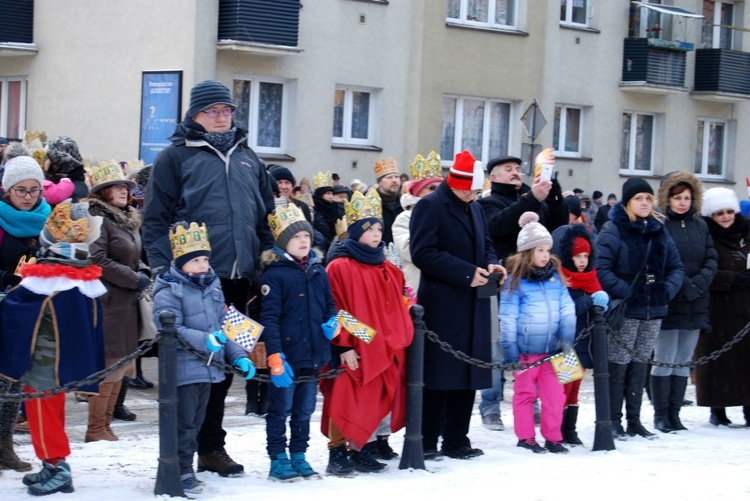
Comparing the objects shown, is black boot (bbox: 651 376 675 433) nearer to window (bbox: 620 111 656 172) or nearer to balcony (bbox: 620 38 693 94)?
balcony (bbox: 620 38 693 94)

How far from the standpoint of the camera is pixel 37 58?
23656mm

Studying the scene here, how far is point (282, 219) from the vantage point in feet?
26.2

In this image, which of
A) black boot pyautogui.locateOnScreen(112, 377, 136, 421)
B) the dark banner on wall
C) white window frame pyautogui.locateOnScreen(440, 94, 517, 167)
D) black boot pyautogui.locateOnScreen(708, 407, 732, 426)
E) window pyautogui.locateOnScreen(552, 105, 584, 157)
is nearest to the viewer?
black boot pyautogui.locateOnScreen(112, 377, 136, 421)

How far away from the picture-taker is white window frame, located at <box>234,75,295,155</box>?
71.2 feet

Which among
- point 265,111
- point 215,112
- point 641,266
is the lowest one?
point 641,266

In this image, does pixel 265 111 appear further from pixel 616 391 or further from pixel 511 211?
pixel 616 391

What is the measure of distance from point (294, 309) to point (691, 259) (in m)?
4.17

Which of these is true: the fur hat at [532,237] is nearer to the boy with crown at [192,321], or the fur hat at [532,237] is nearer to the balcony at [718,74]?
the boy with crown at [192,321]

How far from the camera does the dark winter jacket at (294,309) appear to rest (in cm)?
786

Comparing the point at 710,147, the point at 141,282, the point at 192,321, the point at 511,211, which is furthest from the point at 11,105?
the point at 192,321

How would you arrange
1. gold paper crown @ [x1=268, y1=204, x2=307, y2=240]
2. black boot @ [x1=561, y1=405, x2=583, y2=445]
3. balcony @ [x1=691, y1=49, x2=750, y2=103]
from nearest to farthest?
gold paper crown @ [x1=268, y1=204, x2=307, y2=240]
black boot @ [x1=561, y1=405, x2=583, y2=445]
balcony @ [x1=691, y1=49, x2=750, y2=103]

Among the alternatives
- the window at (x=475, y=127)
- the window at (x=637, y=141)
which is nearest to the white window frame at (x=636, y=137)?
the window at (x=637, y=141)

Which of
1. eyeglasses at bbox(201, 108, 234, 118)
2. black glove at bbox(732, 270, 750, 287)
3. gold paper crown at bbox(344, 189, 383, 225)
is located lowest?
black glove at bbox(732, 270, 750, 287)

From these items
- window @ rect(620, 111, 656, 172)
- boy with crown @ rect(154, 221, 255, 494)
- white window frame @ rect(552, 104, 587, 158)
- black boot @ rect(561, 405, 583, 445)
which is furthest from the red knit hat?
window @ rect(620, 111, 656, 172)
